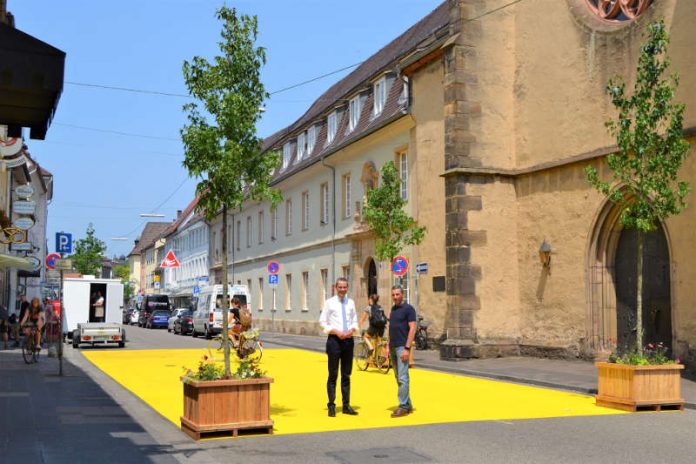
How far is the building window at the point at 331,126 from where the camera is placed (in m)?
37.2

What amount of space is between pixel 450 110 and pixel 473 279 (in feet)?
14.4

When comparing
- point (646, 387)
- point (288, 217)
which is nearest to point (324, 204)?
point (288, 217)

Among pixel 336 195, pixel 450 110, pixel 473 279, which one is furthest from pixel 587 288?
pixel 336 195

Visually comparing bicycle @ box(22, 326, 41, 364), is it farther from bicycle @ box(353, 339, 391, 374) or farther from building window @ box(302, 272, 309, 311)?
building window @ box(302, 272, 309, 311)

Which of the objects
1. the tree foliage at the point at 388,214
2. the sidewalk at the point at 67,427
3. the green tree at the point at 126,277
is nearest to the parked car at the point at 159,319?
the tree foliage at the point at 388,214

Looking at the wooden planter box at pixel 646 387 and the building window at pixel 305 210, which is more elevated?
the building window at pixel 305 210

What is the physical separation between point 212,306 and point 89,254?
3839cm

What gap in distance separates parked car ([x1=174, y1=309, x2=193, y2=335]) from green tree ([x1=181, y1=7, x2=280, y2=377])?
33763mm

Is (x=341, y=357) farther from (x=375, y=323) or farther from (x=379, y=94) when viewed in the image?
(x=379, y=94)

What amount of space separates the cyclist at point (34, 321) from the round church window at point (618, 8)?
15.7 meters

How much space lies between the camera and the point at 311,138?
40812 mm

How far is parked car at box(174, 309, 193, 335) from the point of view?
44553 millimetres

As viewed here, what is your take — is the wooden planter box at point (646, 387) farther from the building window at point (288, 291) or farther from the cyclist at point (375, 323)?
the building window at point (288, 291)

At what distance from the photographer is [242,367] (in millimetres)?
9992
